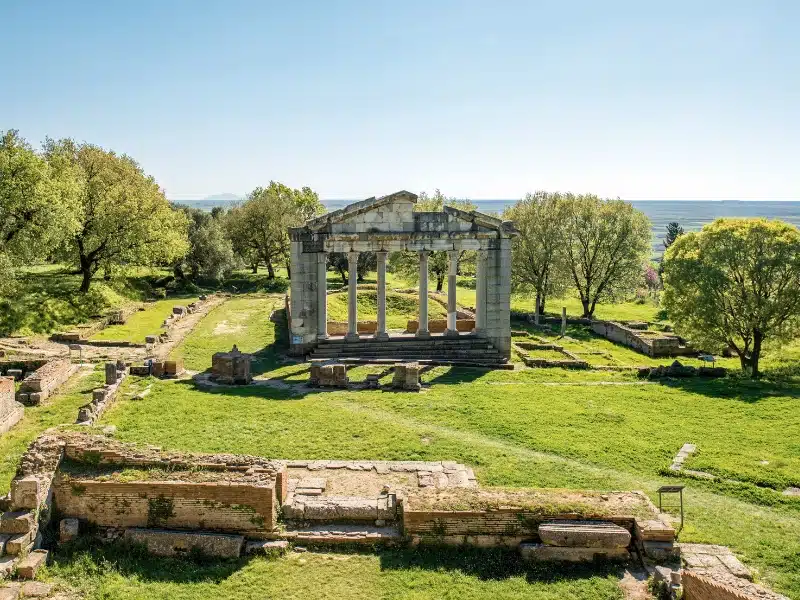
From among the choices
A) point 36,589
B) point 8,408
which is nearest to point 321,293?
point 8,408

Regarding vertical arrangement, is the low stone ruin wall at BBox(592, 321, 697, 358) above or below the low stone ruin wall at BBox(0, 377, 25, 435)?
below

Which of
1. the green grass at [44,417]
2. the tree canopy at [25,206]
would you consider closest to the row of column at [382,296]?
the green grass at [44,417]

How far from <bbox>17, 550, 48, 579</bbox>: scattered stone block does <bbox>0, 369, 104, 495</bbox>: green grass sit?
9.85 ft

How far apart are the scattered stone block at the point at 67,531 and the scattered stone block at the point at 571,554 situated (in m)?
9.89

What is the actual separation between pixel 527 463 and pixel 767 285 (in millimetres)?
20304

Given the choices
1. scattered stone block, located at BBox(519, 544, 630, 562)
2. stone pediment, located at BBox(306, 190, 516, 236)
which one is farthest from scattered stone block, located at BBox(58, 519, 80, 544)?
stone pediment, located at BBox(306, 190, 516, 236)

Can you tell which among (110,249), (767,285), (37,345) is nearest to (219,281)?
(110,249)

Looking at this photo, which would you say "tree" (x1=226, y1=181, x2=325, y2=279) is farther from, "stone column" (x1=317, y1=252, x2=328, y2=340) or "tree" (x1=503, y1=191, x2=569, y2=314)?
"stone column" (x1=317, y1=252, x2=328, y2=340)

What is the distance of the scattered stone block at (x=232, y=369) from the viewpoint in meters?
28.2

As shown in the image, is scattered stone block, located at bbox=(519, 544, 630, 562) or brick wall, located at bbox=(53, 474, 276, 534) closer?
scattered stone block, located at bbox=(519, 544, 630, 562)

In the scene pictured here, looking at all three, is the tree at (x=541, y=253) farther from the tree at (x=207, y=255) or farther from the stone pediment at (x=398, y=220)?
the tree at (x=207, y=255)

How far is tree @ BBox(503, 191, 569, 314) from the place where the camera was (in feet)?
171

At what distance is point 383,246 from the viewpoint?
3453 cm

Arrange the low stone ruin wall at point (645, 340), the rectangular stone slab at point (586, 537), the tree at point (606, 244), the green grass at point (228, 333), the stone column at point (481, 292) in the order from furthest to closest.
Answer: the tree at point (606, 244), the low stone ruin wall at point (645, 340), the stone column at point (481, 292), the green grass at point (228, 333), the rectangular stone slab at point (586, 537)
